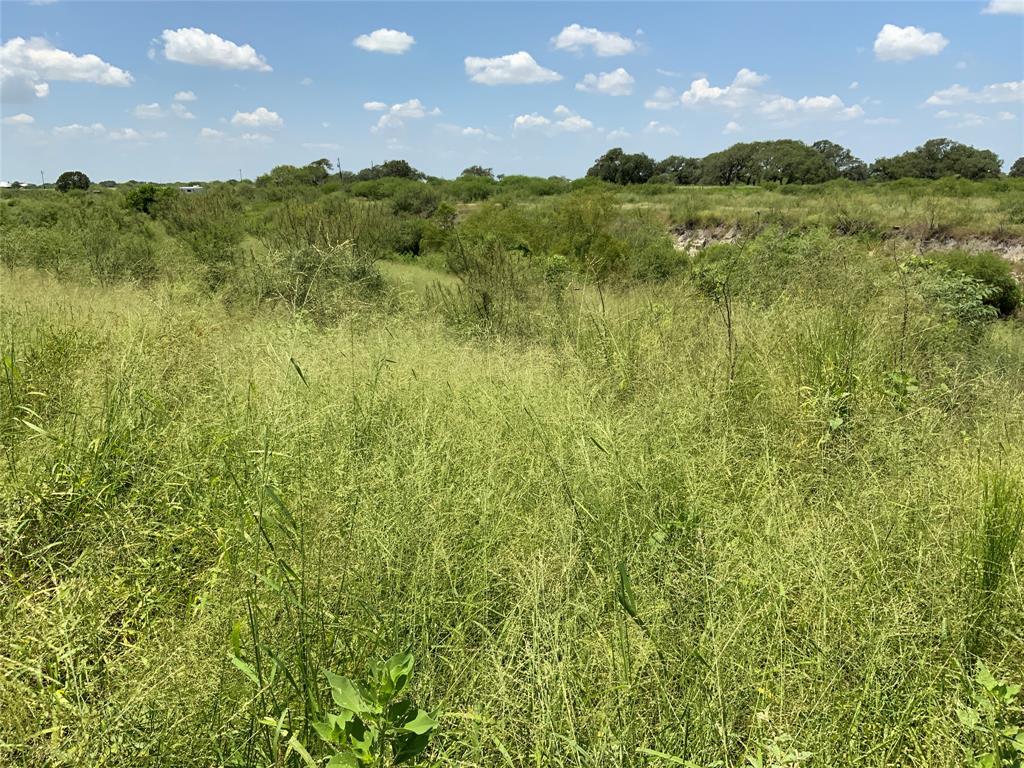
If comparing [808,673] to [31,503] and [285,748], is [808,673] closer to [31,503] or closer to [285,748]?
[285,748]

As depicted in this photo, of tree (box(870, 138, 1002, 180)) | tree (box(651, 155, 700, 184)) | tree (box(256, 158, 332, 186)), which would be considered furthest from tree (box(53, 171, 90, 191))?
tree (box(870, 138, 1002, 180))

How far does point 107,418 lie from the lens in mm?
2576

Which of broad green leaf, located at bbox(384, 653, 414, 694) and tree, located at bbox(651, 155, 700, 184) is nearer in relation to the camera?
broad green leaf, located at bbox(384, 653, 414, 694)

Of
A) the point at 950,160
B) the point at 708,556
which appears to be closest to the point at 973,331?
the point at 708,556

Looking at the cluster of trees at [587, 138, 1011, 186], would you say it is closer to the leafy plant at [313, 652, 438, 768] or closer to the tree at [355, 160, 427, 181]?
the tree at [355, 160, 427, 181]

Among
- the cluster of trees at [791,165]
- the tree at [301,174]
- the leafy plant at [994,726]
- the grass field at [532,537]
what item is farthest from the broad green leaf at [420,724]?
the cluster of trees at [791,165]

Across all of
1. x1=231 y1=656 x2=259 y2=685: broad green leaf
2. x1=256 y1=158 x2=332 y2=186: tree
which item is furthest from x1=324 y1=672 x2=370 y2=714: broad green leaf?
x1=256 y1=158 x2=332 y2=186: tree

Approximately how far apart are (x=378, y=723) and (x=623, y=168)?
45.2m

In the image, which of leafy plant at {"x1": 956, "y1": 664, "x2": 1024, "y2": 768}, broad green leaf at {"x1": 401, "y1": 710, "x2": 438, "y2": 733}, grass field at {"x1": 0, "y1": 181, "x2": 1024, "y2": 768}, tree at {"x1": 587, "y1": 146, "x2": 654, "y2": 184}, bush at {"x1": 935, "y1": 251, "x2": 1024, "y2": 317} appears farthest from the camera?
tree at {"x1": 587, "y1": 146, "x2": 654, "y2": 184}

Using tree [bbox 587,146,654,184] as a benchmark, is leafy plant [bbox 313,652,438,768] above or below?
below

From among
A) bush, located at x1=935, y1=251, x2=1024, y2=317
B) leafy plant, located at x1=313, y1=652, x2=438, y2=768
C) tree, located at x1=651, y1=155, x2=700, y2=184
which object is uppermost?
tree, located at x1=651, y1=155, x2=700, y2=184

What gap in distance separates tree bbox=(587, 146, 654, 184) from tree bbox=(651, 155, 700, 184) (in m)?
0.93

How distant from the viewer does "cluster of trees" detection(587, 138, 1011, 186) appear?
1328 inches

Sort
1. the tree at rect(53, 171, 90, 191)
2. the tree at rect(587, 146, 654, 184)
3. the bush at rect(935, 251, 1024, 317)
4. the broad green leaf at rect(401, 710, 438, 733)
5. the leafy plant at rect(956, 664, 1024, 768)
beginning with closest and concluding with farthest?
the broad green leaf at rect(401, 710, 438, 733), the leafy plant at rect(956, 664, 1024, 768), the bush at rect(935, 251, 1024, 317), the tree at rect(53, 171, 90, 191), the tree at rect(587, 146, 654, 184)
